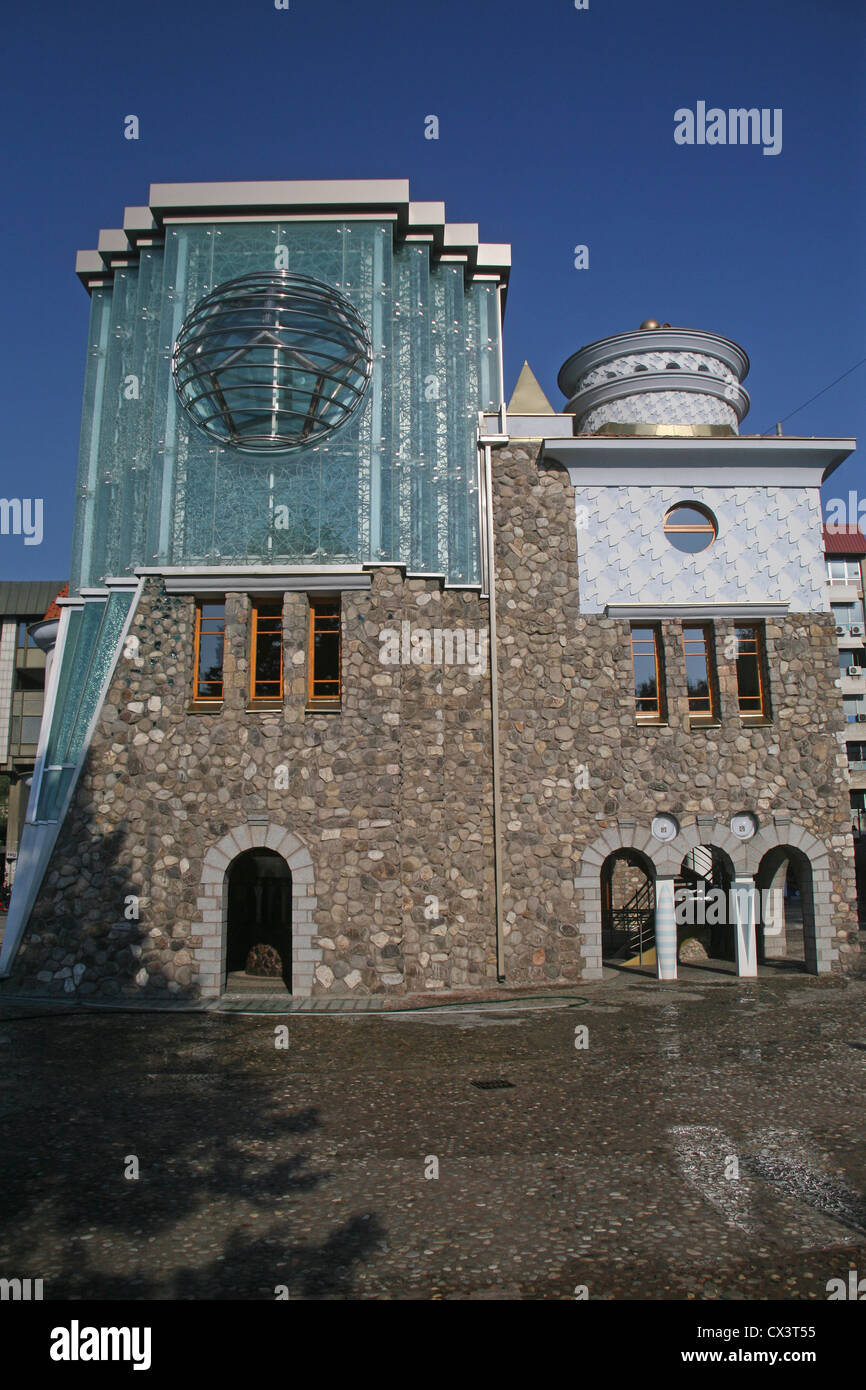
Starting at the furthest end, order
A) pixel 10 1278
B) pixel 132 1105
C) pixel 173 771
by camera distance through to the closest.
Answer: pixel 173 771
pixel 132 1105
pixel 10 1278

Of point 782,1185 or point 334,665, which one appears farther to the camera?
point 334,665

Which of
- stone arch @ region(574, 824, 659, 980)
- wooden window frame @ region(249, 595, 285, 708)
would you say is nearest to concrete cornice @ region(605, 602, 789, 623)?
stone arch @ region(574, 824, 659, 980)

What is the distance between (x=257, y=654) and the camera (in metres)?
15.2

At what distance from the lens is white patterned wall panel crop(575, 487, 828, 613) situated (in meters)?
16.1

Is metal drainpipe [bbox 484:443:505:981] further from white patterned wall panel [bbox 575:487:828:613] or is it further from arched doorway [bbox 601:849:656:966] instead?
arched doorway [bbox 601:849:656:966]

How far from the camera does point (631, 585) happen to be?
1606 centimetres

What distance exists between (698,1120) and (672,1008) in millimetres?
5500

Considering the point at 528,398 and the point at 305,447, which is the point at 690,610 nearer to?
the point at 528,398

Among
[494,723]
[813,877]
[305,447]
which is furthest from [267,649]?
[813,877]

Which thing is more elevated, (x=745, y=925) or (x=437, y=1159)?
(x=745, y=925)

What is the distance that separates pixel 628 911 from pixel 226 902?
10.9 meters
